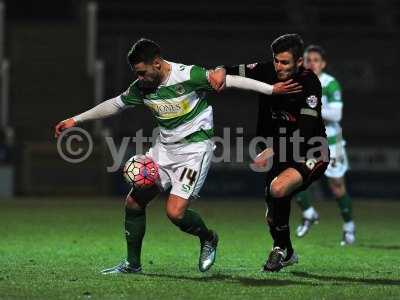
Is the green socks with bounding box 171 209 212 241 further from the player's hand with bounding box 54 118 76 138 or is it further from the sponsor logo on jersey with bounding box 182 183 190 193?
the player's hand with bounding box 54 118 76 138

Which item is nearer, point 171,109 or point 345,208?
point 171,109

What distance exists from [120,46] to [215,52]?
2210 mm

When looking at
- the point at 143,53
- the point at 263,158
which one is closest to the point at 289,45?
the point at 263,158

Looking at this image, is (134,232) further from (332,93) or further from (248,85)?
(332,93)

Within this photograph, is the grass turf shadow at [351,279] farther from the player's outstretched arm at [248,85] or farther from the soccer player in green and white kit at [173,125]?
the player's outstretched arm at [248,85]

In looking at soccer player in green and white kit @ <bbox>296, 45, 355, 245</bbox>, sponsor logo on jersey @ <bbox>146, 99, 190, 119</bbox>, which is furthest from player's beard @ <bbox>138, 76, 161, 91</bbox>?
soccer player in green and white kit @ <bbox>296, 45, 355, 245</bbox>

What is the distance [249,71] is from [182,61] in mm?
14104

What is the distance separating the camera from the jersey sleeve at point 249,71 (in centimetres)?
823

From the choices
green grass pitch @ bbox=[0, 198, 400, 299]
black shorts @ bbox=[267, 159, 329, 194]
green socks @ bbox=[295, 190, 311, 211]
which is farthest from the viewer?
green socks @ bbox=[295, 190, 311, 211]

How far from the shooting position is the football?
7.88 metres

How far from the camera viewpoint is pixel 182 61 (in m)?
22.3

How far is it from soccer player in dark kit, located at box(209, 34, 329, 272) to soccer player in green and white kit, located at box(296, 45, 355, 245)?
9.77 ft

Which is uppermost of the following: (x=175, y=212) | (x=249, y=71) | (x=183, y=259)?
(x=249, y=71)

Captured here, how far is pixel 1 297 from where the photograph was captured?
22.1ft
